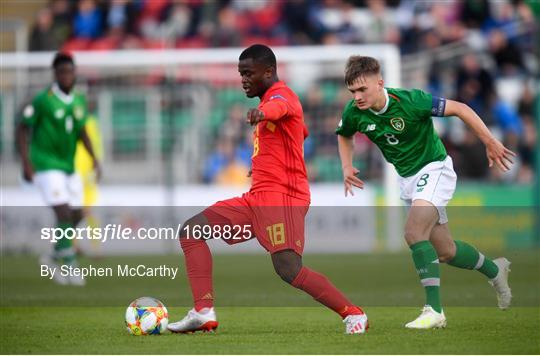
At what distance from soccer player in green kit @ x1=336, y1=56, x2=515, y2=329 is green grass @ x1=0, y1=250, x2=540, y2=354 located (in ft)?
1.55

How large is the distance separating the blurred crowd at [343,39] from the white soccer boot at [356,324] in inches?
467

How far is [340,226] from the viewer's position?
1953 centimetres

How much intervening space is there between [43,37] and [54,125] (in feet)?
31.4

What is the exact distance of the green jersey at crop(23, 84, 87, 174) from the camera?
14.2 metres

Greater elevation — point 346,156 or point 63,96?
point 63,96

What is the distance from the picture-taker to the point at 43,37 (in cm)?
2336

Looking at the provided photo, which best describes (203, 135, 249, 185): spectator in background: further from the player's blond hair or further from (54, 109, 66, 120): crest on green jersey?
the player's blond hair

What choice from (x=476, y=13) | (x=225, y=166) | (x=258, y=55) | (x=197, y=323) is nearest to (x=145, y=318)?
(x=197, y=323)

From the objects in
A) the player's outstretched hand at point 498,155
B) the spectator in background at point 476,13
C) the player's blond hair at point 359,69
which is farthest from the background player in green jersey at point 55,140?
the spectator in background at point 476,13

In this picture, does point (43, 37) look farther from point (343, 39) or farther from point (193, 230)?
point (193, 230)

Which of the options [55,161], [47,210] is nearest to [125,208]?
[47,210]

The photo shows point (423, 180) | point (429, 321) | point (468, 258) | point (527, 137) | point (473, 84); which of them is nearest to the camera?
point (429, 321)

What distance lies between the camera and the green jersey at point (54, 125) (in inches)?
559

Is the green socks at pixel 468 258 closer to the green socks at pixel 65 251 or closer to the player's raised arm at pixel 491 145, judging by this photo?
the player's raised arm at pixel 491 145
